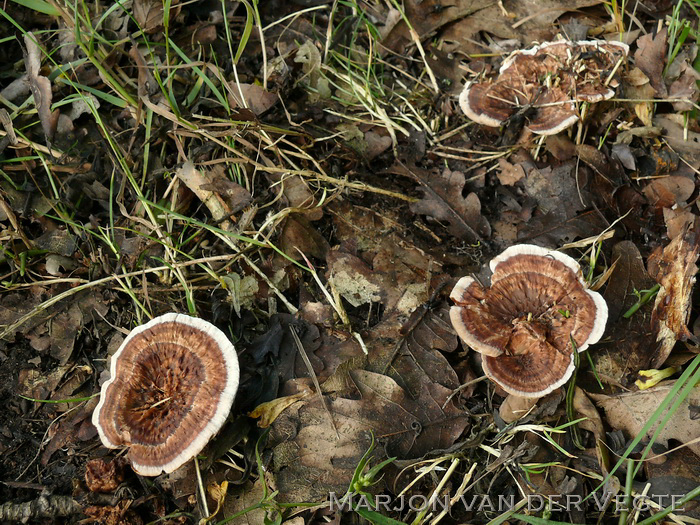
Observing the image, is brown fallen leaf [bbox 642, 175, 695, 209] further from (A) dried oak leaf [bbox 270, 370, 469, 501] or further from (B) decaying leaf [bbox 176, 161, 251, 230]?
(B) decaying leaf [bbox 176, 161, 251, 230]

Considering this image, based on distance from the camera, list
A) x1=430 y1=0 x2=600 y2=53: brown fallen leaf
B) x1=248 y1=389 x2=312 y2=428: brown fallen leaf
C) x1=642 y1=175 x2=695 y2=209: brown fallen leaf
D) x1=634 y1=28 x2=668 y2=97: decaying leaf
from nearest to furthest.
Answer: x1=248 y1=389 x2=312 y2=428: brown fallen leaf → x1=642 y1=175 x2=695 y2=209: brown fallen leaf → x1=634 y1=28 x2=668 y2=97: decaying leaf → x1=430 y1=0 x2=600 y2=53: brown fallen leaf

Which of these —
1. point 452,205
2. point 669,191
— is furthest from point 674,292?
point 452,205

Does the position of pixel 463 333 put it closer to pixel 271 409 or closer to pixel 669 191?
pixel 271 409

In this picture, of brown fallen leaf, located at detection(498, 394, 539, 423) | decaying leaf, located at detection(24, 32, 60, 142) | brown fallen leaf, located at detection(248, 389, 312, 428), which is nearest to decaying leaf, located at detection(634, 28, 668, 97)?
brown fallen leaf, located at detection(498, 394, 539, 423)

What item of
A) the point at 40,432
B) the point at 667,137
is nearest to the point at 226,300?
Answer: the point at 40,432

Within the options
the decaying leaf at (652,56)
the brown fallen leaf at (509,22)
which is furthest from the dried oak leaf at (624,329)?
the brown fallen leaf at (509,22)

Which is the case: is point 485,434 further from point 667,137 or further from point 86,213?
point 86,213
